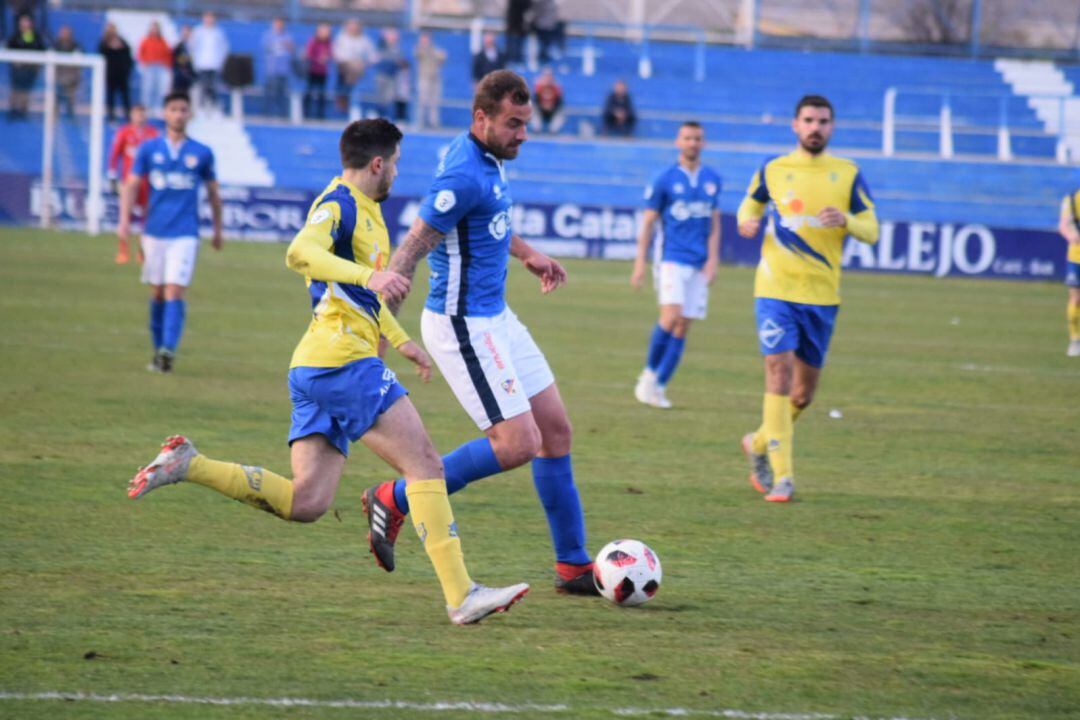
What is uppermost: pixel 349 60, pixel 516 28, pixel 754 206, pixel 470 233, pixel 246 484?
pixel 516 28

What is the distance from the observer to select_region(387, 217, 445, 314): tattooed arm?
6.05 metres

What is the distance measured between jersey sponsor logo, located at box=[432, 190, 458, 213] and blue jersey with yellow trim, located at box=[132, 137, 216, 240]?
7.45m

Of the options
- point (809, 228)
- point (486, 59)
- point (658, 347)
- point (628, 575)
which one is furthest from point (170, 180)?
point (486, 59)

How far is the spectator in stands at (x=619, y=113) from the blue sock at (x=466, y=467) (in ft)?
91.4

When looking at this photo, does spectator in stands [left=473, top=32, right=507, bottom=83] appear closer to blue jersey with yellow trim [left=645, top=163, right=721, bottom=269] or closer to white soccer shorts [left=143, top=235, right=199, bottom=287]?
blue jersey with yellow trim [left=645, top=163, right=721, bottom=269]

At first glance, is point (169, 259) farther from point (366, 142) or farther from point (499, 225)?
point (366, 142)

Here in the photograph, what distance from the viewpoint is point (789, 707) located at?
4.90 m

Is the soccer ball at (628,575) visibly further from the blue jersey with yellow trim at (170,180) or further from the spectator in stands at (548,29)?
the spectator in stands at (548,29)

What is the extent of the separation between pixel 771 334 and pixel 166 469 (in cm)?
411

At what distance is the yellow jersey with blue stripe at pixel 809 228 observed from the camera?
891cm

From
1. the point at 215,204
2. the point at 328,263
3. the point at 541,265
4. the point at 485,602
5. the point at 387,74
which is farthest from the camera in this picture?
the point at 387,74

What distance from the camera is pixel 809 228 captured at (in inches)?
352

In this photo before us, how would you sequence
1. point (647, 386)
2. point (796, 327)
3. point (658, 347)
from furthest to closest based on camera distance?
1. point (658, 347)
2. point (647, 386)
3. point (796, 327)

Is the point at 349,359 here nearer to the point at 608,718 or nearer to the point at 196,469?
the point at 196,469
